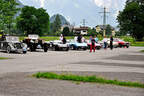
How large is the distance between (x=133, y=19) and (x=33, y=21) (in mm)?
34578

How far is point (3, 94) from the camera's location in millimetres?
7590

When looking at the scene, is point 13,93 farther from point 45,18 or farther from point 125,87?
point 45,18

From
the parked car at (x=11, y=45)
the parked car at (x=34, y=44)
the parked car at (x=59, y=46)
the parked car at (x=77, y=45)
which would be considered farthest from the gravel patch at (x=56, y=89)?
the parked car at (x=77, y=45)

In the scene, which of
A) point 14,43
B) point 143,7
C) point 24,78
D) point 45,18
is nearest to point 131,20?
point 143,7

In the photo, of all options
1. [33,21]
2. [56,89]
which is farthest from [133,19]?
[56,89]

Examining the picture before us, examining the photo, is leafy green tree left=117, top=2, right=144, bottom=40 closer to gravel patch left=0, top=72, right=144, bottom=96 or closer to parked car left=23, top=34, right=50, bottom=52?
parked car left=23, top=34, right=50, bottom=52

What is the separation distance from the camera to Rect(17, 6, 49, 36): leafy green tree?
109 meters

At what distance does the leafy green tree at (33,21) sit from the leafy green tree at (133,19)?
29.8 metres

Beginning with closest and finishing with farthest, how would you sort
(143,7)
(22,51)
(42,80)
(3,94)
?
(3,94) → (42,80) → (22,51) → (143,7)

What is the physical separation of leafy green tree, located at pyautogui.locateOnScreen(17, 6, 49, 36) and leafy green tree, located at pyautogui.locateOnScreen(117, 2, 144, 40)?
29.8m

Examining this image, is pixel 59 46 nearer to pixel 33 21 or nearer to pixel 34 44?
pixel 34 44

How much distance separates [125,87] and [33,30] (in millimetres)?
104108

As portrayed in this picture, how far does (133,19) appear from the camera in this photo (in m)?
95.2

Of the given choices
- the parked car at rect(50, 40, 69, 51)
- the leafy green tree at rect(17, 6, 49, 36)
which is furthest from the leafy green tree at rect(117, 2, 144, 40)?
the parked car at rect(50, 40, 69, 51)
